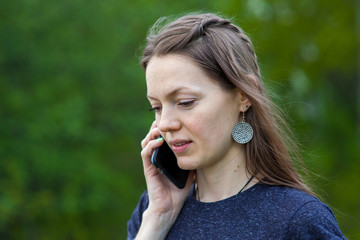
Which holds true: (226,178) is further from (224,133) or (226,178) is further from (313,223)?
(313,223)

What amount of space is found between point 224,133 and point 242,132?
105 millimetres

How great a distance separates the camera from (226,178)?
2.25m

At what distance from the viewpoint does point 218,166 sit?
2.24 m

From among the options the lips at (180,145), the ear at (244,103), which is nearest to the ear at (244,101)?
the ear at (244,103)

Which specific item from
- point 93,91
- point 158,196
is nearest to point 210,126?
point 158,196

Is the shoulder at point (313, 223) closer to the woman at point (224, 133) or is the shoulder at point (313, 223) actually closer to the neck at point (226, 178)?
the woman at point (224, 133)

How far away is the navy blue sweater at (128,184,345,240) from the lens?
1904mm

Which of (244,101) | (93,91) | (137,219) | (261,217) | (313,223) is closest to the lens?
(313,223)

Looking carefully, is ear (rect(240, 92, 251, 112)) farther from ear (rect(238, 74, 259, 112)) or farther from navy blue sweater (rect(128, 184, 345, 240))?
navy blue sweater (rect(128, 184, 345, 240))

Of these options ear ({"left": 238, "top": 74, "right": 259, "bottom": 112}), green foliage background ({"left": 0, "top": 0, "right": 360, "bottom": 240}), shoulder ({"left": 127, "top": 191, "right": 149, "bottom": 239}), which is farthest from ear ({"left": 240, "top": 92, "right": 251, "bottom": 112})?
green foliage background ({"left": 0, "top": 0, "right": 360, "bottom": 240})

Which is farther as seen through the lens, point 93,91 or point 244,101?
point 93,91

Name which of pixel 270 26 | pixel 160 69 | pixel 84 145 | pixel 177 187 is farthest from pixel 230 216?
pixel 270 26

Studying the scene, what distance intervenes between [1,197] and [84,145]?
192 centimetres

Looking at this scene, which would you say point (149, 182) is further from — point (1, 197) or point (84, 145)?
point (84, 145)
